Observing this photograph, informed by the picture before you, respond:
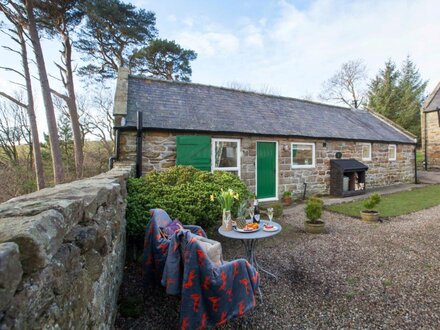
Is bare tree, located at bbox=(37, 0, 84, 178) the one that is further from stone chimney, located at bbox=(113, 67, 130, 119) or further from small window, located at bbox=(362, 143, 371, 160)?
small window, located at bbox=(362, 143, 371, 160)

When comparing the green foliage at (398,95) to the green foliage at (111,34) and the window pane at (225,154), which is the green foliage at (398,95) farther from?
the green foliage at (111,34)

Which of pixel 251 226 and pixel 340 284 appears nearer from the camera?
pixel 340 284

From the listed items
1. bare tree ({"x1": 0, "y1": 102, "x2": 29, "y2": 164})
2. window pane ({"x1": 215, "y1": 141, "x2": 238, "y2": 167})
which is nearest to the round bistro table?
window pane ({"x1": 215, "y1": 141, "x2": 238, "y2": 167})

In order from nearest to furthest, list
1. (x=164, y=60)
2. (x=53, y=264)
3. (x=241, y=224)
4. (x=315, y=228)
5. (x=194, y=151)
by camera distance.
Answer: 1. (x=53, y=264)
2. (x=241, y=224)
3. (x=315, y=228)
4. (x=194, y=151)
5. (x=164, y=60)

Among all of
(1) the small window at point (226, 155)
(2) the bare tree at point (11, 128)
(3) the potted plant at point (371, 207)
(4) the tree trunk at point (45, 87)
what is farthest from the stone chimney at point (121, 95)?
(2) the bare tree at point (11, 128)

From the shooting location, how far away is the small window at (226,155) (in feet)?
24.8

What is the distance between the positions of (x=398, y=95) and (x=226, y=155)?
23934 mm

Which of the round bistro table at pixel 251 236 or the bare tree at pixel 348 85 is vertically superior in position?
the bare tree at pixel 348 85

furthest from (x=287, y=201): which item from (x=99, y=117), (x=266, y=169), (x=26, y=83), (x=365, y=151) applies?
(x=99, y=117)

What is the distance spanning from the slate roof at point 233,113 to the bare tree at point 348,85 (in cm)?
1635

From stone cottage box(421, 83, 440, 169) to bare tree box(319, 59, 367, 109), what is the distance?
8740 millimetres

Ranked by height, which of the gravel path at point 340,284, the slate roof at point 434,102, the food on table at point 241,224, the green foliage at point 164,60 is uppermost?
the green foliage at point 164,60

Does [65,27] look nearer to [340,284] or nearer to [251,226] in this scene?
[251,226]

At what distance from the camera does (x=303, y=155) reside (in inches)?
362
